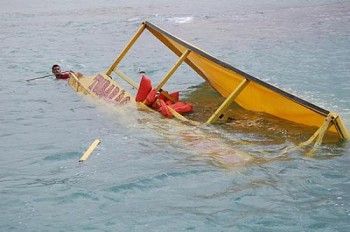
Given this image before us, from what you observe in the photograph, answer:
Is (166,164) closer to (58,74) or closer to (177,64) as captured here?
(177,64)

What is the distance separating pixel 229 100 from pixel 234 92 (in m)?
0.18

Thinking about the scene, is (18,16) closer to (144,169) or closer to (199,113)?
(199,113)

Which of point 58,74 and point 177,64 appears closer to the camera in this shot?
point 177,64

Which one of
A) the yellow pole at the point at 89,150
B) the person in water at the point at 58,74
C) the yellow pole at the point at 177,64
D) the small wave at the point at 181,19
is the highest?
the small wave at the point at 181,19

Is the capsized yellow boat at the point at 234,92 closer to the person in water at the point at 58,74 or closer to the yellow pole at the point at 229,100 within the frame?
the yellow pole at the point at 229,100

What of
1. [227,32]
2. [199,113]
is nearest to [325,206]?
[199,113]

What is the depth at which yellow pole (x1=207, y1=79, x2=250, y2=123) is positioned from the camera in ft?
27.6

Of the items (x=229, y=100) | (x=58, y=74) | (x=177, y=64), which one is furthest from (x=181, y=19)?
(x=229, y=100)

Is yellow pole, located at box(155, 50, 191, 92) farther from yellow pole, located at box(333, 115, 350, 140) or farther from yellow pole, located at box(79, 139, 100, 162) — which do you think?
yellow pole, located at box(333, 115, 350, 140)

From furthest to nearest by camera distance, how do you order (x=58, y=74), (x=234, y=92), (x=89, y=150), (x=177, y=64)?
(x=58, y=74)
(x=177, y=64)
(x=234, y=92)
(x=89, y=150)

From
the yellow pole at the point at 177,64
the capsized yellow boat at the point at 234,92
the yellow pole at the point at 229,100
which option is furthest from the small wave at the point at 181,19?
the yellow pole at the point at 229,100

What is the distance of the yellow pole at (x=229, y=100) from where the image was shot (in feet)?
27.6

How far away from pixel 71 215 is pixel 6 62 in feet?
46.1

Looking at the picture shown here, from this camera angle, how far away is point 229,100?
8578 millimetres
